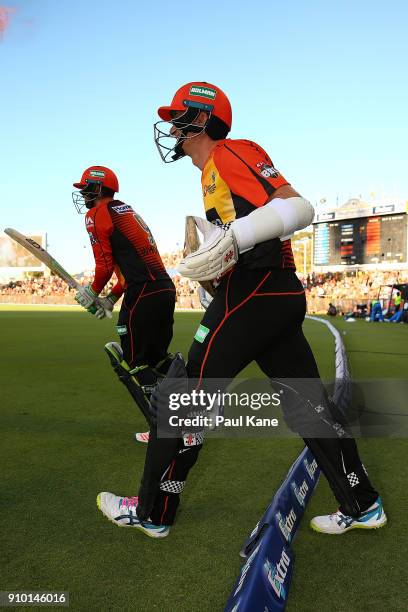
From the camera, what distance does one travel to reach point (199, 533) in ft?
8.54

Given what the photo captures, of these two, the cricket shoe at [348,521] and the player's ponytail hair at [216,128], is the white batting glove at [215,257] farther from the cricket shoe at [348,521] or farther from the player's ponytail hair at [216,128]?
the cricket shoe at [348,521]

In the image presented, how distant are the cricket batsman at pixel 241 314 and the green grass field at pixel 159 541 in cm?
17

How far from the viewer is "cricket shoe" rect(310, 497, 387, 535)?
8.67 feet

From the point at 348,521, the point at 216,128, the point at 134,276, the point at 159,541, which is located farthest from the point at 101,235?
the point at 348,521

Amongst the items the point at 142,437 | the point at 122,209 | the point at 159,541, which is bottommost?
the point at 142,437

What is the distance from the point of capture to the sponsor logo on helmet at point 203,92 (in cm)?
265

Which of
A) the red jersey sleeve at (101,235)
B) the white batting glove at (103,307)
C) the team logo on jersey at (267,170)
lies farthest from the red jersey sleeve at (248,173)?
the white batting glove at (103,307)

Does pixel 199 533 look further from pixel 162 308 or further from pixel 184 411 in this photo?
pixel 162 308

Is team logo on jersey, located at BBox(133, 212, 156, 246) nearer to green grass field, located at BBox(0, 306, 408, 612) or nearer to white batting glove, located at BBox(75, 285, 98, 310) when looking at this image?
white batting glove, located at BBox(75, 285, 98, 310)

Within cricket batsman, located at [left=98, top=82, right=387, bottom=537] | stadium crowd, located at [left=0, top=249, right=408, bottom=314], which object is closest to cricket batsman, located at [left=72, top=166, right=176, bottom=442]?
cricket batsman, located at [left=98, top=82, right=387, bottom=537]

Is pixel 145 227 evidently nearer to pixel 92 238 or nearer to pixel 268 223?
pixel 92 238

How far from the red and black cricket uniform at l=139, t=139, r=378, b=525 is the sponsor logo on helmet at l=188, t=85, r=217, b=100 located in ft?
0.93

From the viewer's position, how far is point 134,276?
4.59m

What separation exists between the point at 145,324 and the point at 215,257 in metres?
2.33
